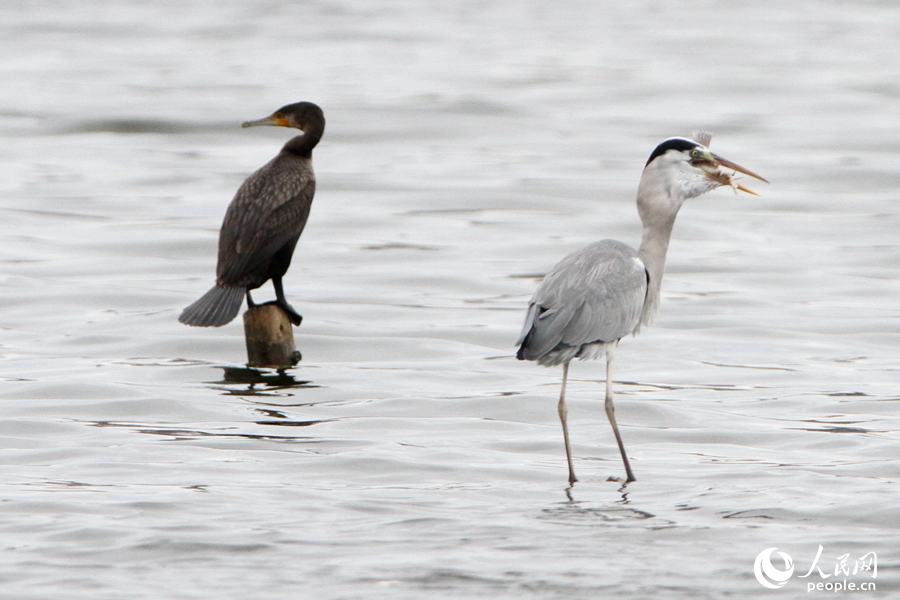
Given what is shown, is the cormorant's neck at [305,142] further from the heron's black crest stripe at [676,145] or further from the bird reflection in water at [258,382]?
the heron's black crest stripe at [676,145]

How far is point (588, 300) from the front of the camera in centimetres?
838

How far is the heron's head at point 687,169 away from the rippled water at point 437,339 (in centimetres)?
171

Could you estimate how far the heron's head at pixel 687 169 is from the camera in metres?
8.79

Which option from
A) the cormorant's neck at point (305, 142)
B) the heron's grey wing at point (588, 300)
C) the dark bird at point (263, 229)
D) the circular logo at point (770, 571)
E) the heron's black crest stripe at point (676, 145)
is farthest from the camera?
the cormorant's neck at point (305, 142)

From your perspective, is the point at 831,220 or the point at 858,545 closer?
the point at 858,545

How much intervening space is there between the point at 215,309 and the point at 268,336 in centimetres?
49

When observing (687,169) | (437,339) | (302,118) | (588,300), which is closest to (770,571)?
(588,300)

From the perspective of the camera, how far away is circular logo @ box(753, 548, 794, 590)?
6395 millimetres

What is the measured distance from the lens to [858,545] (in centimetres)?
689

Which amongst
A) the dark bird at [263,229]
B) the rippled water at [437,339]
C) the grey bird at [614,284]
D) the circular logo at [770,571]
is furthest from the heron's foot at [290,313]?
the circular logo at [770,571]

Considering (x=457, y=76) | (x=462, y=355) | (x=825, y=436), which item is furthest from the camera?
(x=457, y=76)

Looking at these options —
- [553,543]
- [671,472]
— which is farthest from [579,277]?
[553,543]

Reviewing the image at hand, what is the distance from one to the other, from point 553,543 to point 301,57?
27505mm

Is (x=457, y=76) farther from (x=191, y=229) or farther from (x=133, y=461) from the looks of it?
(x=133, y=461)
